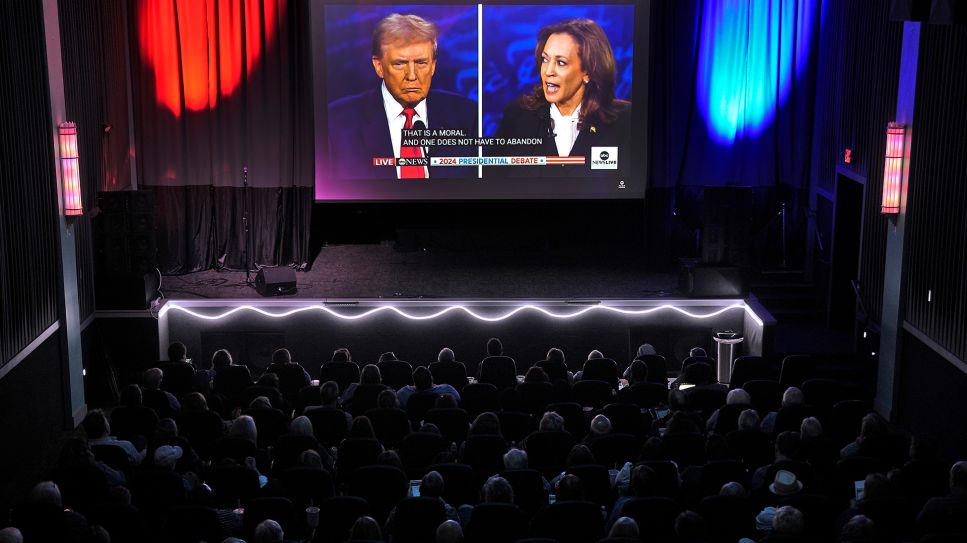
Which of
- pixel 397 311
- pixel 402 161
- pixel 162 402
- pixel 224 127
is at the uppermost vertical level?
pixel 224 127

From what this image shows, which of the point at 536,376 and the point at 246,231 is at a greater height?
the point at 246,231

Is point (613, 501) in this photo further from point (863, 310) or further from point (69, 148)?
point (69, 148)

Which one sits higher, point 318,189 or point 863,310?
point 318,189

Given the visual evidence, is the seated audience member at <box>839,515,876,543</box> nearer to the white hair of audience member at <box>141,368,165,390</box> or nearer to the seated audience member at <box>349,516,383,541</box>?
the seated audience member at <box>349,516,383,541</box>

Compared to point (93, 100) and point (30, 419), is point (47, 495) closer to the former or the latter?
point (30, 419)

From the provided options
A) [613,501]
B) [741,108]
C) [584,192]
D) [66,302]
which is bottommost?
[613,501]

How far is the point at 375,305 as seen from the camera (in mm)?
13523

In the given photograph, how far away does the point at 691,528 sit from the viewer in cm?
699

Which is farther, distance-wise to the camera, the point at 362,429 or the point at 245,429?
the point at 362,429

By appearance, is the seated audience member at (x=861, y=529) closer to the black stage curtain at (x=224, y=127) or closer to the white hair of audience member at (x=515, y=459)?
the white hair of audience member at (x=515, y=459)

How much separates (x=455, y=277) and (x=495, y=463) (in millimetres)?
5831

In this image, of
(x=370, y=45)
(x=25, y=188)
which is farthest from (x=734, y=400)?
(x=370, y=45)

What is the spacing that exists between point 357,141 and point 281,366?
15.1 ft

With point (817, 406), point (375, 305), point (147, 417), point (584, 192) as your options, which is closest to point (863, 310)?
point (817, 406)
